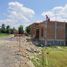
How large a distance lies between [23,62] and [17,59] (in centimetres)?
87

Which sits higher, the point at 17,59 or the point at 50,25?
the point at 50,25

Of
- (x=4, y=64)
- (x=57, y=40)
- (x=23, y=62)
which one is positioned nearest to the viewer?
(x=4, y=64)

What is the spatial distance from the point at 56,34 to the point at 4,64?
22.5m

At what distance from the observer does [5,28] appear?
283 ft

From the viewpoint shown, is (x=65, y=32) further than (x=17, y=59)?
Yes

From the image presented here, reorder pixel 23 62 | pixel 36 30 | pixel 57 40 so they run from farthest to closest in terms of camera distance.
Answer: pixel 36 30 < pixel 57 40 < pixel 23 62

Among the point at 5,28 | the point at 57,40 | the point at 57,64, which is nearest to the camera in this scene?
the point at 57,64

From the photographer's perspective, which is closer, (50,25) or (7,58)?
(7,58)

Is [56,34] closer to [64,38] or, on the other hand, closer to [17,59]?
[64,38]

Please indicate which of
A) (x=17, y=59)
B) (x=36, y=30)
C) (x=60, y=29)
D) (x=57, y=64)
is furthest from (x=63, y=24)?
(x=17, y=59)

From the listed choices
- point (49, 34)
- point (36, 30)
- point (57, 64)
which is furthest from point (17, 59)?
point (36, 30)

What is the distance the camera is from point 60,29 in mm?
35188

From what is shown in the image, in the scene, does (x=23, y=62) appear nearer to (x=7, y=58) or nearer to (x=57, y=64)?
(x=7, y=58)

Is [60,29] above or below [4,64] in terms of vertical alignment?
above
